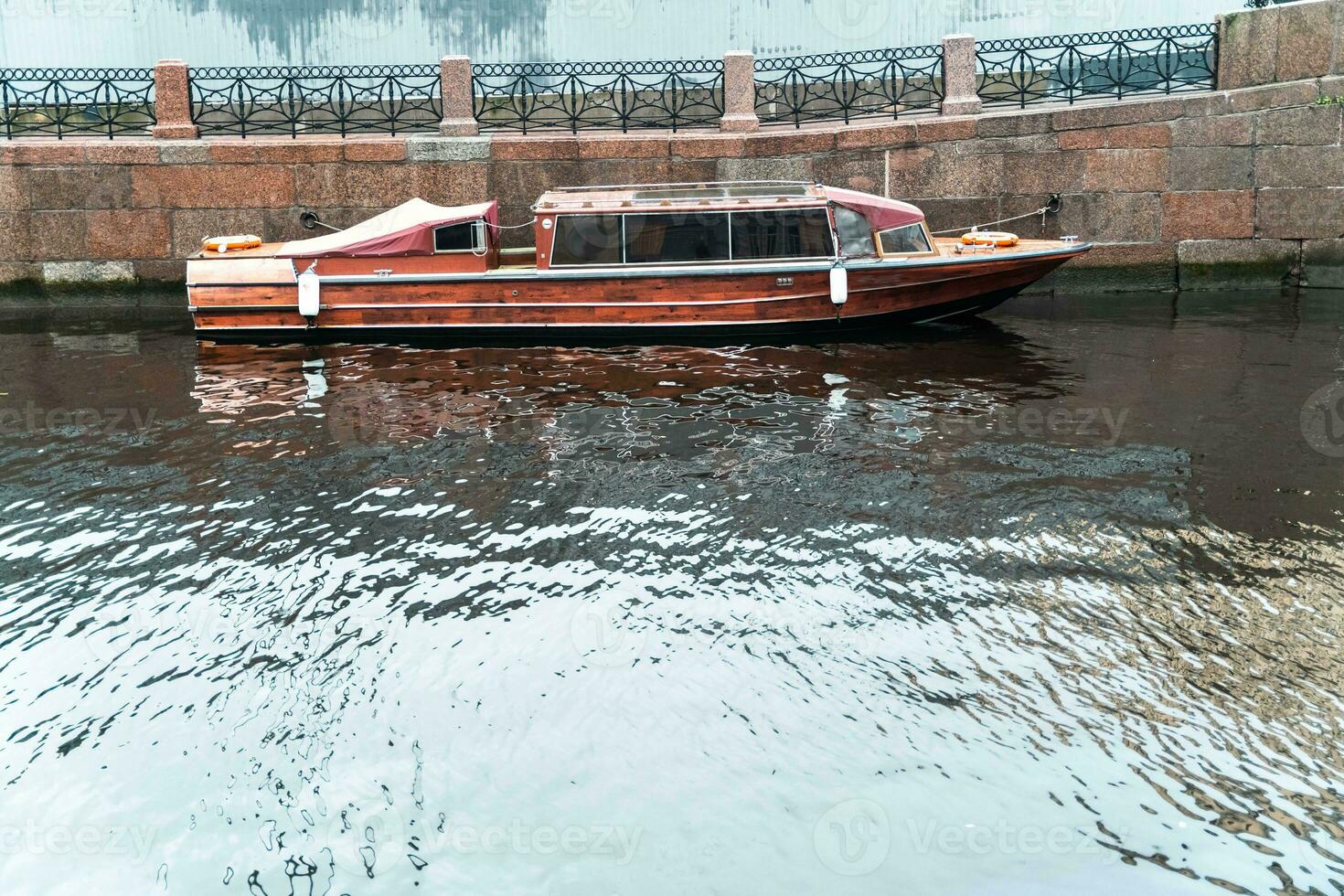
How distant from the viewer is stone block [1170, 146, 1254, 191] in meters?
15.4

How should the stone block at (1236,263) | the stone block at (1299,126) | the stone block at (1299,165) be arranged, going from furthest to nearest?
1. the stone block at (1236,263)
2. the stone block at (1299,165)
3. the stone block at (1299,126)

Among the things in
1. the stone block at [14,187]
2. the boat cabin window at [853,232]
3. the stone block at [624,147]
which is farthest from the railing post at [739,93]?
the stone block at [14,187]

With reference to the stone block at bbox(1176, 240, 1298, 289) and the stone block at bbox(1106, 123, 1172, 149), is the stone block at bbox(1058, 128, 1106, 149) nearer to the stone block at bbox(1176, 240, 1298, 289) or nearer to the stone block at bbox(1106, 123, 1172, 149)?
the stone block at bbox(1106, 123, 1172, 149)

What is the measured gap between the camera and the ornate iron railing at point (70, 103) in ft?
55.5

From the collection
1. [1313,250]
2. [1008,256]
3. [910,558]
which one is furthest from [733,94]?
[910,558]

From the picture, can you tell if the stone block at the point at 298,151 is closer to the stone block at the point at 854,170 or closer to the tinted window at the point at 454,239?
the tinted window at the point at 454,239

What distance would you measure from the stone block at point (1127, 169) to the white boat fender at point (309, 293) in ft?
32.0

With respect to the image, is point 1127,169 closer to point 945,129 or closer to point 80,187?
point 945,129

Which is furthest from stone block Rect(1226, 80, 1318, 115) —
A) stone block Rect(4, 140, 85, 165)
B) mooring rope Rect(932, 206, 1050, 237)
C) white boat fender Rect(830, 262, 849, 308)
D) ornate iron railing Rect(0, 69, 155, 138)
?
stone block Rect(4, 140, 85, 165)

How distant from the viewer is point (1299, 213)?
50.4 feet

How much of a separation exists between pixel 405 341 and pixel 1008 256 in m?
6.92

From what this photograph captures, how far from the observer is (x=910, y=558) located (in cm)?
742

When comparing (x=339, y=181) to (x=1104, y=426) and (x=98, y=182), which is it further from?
(x=1104, y=426)

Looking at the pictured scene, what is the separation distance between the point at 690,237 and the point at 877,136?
4.20 metres
